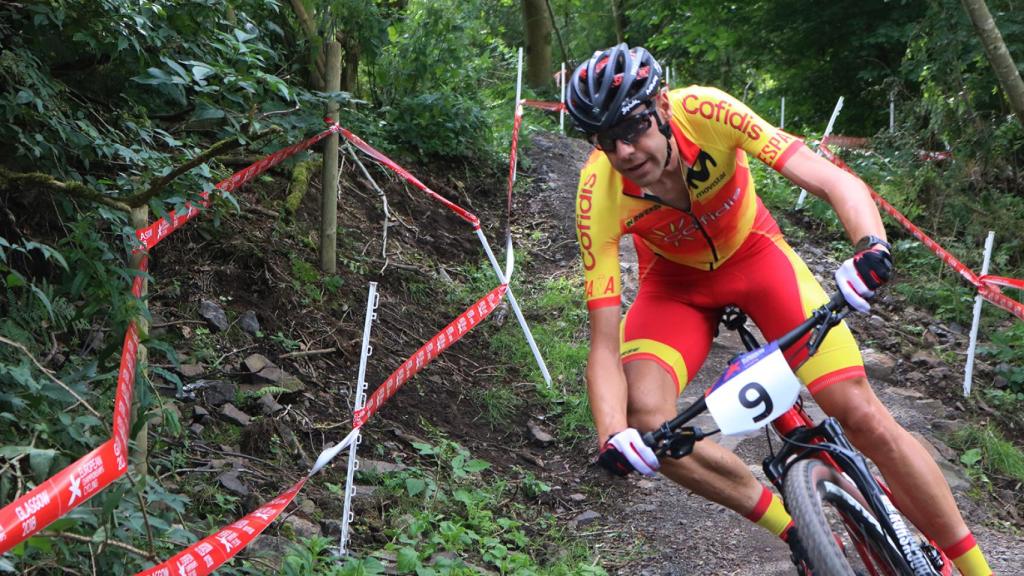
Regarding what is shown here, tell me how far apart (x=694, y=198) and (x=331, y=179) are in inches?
125

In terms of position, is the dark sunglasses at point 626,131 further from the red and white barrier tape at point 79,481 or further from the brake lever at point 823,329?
the red and white barrier tape at point 79,481

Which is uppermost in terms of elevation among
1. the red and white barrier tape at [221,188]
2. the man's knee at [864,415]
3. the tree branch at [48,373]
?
the red and white barrier tape at [221,188]

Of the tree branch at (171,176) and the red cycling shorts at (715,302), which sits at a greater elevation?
the tree branch at (171,176)

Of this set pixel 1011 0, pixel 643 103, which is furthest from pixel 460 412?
pixel 1011 0

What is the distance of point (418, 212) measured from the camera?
28.1 ft

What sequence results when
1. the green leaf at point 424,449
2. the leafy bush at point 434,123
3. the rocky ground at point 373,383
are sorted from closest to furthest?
the rocky ground at point 373,383 → the green leaf at point 424,449 → the leafy bush at point 434,123

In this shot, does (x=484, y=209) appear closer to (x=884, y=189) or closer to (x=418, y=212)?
(x=418, y=212)

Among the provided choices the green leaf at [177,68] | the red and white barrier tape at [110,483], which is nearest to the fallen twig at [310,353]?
the red and white barrier tape at [110,483]

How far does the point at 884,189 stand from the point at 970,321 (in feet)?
8.70

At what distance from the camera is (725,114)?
3.52 m

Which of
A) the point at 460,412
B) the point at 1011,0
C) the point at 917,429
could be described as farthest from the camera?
the point at 1011,0

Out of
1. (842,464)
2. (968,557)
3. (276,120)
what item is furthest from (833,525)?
(276,120)

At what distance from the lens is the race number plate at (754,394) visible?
2.83 meters

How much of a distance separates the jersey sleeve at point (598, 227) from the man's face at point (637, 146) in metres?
0.33
